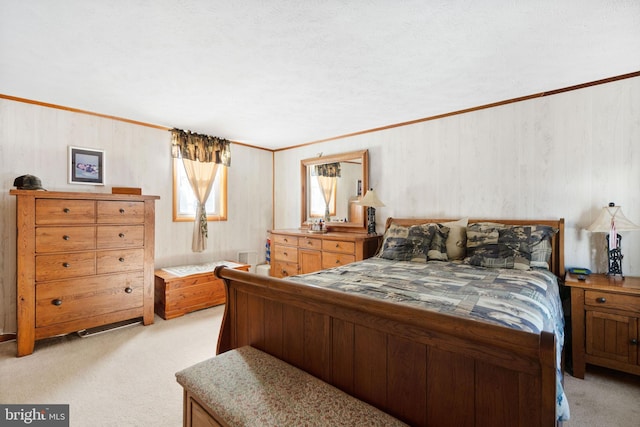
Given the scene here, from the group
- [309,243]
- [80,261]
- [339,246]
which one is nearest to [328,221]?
[309,243]

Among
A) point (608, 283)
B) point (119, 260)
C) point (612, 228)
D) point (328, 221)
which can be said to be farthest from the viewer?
point (328, 221)

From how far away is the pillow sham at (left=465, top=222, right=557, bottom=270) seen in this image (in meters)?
2.46

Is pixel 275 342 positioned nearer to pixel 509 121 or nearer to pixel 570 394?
pixel 570 394

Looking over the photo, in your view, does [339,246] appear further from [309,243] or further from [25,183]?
[25,183]

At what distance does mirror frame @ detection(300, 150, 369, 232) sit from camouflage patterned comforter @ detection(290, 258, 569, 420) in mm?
1449

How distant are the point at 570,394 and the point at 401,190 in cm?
239

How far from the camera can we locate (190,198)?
4.22 meters

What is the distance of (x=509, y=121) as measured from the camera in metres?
2.96

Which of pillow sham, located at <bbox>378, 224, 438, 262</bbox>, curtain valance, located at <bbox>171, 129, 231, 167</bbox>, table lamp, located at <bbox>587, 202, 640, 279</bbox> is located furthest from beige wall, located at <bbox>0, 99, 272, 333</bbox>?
table lamp, located at <bbox>587, 202, 640, 279</bbox>

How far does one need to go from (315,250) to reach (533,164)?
2.56 meters

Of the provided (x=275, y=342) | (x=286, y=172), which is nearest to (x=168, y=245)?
(x=286, y=172)

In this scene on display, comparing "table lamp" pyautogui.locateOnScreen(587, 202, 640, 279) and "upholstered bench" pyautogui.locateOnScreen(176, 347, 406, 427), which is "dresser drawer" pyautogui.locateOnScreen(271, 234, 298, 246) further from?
"table lamp" pyautogui.locateOnScreen(587, 202, 640, 279)

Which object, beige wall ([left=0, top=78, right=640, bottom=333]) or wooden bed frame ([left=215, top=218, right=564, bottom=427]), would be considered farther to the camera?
beige wall ([left=0, top=78, right=640, bottom=333])

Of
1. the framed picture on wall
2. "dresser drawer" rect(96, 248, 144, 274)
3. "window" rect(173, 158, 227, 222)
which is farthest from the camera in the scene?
"window" rect(173, 158, 227, 222)
